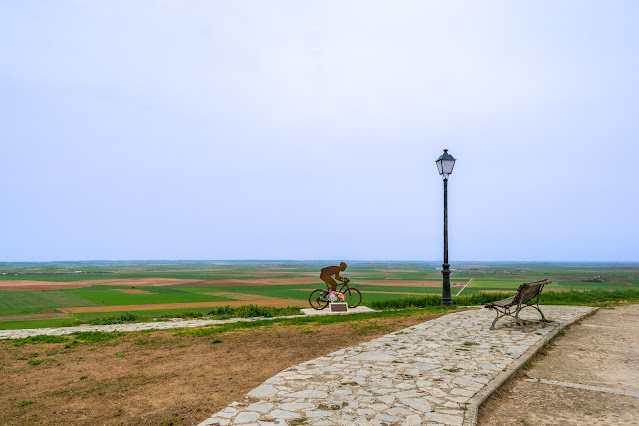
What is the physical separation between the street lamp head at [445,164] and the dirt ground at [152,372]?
6.35 metres

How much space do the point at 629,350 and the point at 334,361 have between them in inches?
215

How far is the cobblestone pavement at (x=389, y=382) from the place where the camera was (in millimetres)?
4297

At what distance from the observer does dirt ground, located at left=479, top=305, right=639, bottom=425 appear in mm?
4469

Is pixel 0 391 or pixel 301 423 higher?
pixel 301 423

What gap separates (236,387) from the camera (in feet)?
18.2

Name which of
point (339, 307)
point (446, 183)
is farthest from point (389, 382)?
point (446, 183)

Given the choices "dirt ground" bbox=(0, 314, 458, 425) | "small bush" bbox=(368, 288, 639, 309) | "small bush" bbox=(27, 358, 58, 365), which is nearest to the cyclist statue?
"small bush" bbox=(368, 288, 639, 309)

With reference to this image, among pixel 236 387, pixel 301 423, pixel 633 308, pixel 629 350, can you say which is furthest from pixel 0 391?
pixel 633 308

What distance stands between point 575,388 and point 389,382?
242 centimetres

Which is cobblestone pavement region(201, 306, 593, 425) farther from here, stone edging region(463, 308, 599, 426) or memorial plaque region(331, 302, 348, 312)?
memorial plaque region(331, 302, 348, 312)

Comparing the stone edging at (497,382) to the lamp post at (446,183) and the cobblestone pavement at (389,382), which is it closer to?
the cobblestone pavement at (389,382)

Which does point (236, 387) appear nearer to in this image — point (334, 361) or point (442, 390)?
point (334, 361)

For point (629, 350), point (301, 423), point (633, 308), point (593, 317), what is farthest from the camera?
point (633, 308)

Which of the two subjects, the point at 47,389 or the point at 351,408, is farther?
the point at 47,389
